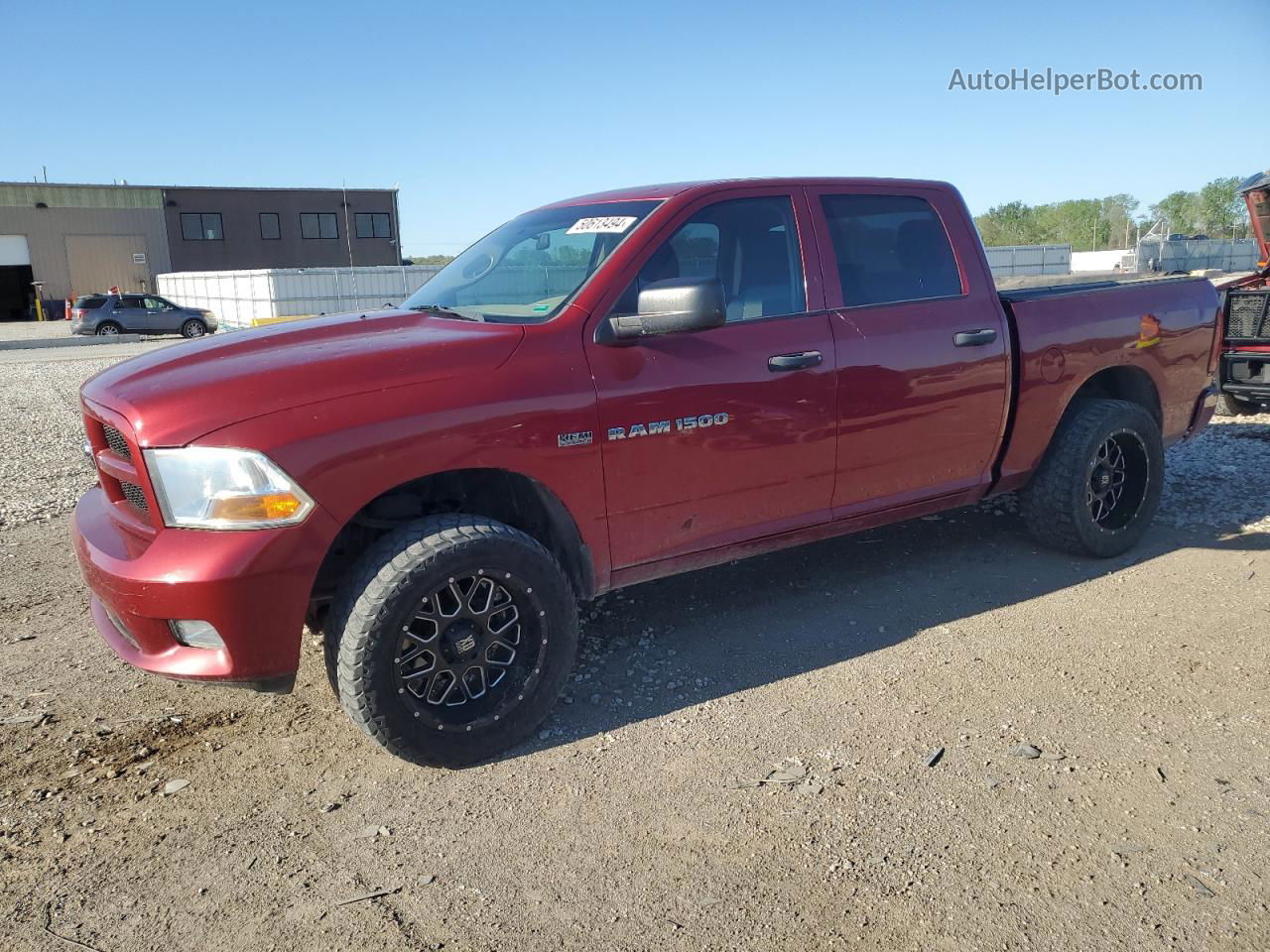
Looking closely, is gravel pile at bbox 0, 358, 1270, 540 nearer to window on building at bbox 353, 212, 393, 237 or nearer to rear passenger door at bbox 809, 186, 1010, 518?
rear passenger door at bbox 809, 186, 1010, 518

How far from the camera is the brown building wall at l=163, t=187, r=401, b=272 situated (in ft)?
166

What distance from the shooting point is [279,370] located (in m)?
3.18

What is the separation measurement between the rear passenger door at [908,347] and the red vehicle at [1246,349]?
5717mm

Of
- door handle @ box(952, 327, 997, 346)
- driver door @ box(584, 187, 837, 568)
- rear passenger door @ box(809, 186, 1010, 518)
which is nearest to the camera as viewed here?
driver door @ box(584, 187, 837, 568)

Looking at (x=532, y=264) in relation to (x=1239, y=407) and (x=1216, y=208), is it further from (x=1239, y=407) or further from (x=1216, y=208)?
(x=1216, y=208)

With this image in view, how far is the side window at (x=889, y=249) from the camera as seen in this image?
Answer: 430 centimetres

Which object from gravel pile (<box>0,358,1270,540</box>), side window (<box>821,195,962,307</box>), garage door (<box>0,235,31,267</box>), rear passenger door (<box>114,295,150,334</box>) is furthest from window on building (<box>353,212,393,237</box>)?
side window (<box>821,195,962,307</box>)

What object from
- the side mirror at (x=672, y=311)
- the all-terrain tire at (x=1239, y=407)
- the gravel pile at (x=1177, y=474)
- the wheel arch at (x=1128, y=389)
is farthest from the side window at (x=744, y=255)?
the all-terrain tire at (x=1239, y=407)

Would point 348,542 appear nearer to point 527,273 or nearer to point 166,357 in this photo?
point 166,357

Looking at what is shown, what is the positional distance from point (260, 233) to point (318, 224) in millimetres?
3129

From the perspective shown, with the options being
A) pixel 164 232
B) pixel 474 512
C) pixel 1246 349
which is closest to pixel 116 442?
pixel 474 512

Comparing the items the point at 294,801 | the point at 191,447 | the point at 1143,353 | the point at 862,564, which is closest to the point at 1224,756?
the point at 862,564

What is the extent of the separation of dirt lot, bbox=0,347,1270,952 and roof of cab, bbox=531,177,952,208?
192 centimetres

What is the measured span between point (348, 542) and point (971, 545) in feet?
11.7
